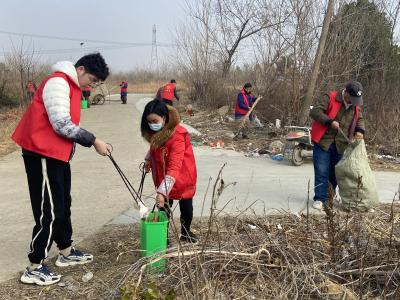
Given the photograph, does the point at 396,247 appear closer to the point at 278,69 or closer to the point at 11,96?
the point at 278,69

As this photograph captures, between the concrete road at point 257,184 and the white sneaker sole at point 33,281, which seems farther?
the concrete road at point 257,184

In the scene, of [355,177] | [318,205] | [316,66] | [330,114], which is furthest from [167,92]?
[355,177]

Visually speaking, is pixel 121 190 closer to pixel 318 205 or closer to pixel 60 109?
pixel 318 205

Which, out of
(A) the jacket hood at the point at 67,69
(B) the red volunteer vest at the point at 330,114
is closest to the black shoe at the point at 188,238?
(A) the jacket hood at the point at 67,69

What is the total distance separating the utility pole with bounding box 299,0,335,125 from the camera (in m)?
10.4

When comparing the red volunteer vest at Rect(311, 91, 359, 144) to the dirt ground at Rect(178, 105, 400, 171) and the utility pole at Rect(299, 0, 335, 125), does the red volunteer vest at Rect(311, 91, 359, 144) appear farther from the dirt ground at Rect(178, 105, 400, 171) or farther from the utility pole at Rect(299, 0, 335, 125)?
the utility pole at Rect(299, 0, 335, 125)

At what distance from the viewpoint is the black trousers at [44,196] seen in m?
3.28

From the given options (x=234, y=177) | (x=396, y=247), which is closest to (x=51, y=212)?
(x=396, y=247)

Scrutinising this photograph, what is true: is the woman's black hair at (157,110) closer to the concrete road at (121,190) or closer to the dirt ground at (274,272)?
the dirt ground at (274,272)

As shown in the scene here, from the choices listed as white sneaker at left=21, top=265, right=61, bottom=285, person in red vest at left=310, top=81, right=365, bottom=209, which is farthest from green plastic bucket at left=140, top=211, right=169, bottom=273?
person in red vest at left=310, top=81, right=365, bottom=209

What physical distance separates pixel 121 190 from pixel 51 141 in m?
3.47

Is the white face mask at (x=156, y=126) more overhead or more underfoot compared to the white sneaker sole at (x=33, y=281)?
more overhead

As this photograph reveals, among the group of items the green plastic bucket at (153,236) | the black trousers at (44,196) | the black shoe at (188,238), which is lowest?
the black shoe at (188,238)

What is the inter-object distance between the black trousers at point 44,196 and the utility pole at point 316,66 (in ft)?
27.8
